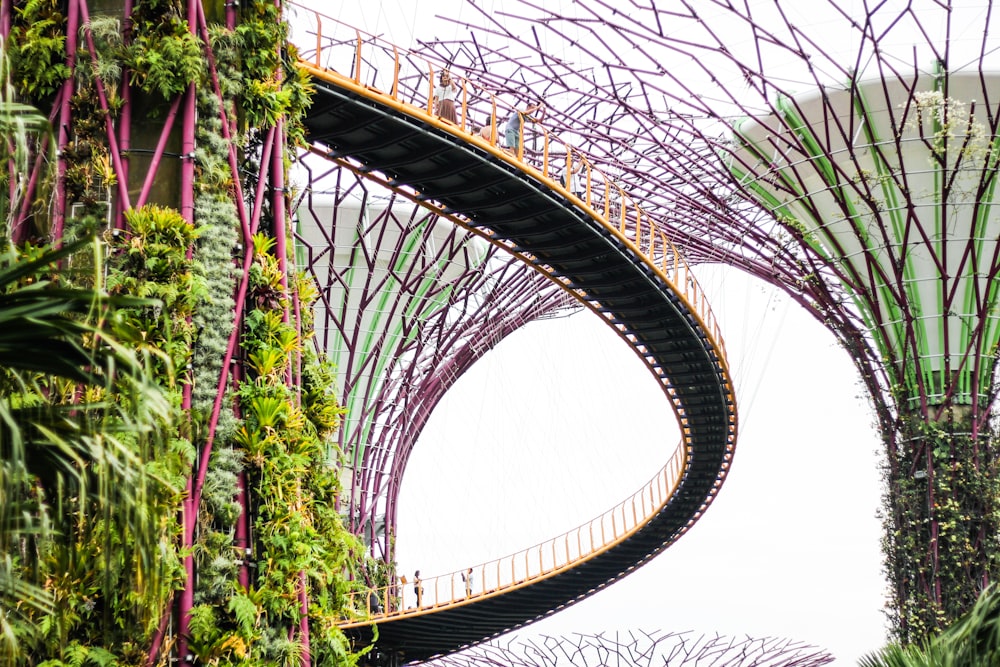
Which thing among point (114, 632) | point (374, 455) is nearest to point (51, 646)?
point (114, 632)

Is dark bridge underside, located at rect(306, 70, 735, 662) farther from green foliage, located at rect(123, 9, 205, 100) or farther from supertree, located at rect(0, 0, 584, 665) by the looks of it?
green foliage, located at rect(123, 9, 205, 100)

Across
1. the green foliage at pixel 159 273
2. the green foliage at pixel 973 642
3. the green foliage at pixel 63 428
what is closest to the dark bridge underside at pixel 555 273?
the green foliage at pixel 159 273

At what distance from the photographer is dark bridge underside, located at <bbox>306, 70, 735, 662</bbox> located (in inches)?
626

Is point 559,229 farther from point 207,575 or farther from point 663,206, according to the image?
point 207,575

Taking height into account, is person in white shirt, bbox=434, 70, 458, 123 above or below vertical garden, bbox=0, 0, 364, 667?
above

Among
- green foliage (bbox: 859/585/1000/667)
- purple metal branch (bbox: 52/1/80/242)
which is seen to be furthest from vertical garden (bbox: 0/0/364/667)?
green foliage (bbox: 859/585/1000/667)

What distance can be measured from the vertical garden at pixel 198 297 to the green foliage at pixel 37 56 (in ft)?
0.05

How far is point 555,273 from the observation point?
19.9 m

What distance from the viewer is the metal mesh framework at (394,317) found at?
2852cm

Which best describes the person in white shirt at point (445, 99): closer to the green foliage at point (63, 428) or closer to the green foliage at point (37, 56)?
the green foliage at point (37, 56)

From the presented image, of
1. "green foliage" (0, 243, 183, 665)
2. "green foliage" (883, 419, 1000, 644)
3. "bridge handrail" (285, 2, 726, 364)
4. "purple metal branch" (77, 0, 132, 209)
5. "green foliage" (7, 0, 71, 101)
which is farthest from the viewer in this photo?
"green foliage" (883, 419, 1000, 644)

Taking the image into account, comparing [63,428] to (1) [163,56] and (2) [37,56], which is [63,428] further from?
(2) [37,56]

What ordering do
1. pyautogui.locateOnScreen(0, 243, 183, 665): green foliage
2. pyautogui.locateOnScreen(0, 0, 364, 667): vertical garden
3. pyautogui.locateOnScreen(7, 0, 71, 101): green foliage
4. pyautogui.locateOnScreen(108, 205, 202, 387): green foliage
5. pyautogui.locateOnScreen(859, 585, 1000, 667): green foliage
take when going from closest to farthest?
pyautogui.locateOnScreen(0, 243, 183, 665): green foliage < pyautogui.locateOnScreen(0, 0, 364, 667): vertical garden < pyautogui.locateOnScreen(108, 205, 202, 387): green foliage < pyautogui.locateOnScreen(7, 0, 71, 101): green foliage < pyautogui.locateOnScreen(859, 585, 1000, 667): green foliage

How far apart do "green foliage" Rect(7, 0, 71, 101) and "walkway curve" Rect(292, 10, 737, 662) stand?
117 inches
